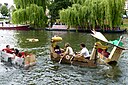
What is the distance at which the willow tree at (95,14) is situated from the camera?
4953 cm

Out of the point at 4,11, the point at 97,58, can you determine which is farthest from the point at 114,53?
the point at 4,11

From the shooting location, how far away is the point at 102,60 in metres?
23.1

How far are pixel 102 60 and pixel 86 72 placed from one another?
243 cm

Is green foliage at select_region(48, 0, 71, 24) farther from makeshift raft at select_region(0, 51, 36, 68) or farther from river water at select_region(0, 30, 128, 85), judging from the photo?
river water at select_region(0, 30, 128, 85)

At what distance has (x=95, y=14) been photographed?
51688mm

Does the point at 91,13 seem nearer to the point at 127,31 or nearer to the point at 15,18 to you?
the point at 127,31

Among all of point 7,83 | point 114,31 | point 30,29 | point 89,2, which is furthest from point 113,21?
point 7,83

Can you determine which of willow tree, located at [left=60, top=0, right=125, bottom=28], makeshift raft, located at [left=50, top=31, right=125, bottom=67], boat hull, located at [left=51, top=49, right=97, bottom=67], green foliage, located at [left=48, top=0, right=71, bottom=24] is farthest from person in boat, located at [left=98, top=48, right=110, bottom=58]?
green foliage, located at [left=48, top=0, right=71, bottom=24]

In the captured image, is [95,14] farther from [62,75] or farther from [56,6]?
[62,75]

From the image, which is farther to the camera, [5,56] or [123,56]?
[123,56]

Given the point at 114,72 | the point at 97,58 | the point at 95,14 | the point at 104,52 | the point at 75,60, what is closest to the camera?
the point at 114,72

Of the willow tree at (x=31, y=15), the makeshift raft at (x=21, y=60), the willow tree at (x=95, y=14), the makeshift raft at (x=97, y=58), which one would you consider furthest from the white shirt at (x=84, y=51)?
the willow tree at (x=31, y=15)

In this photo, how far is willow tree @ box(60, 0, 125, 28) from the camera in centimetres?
4953

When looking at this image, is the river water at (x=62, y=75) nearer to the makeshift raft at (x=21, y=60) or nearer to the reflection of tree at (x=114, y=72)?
the reflection of tree at (x=114, y=72)
